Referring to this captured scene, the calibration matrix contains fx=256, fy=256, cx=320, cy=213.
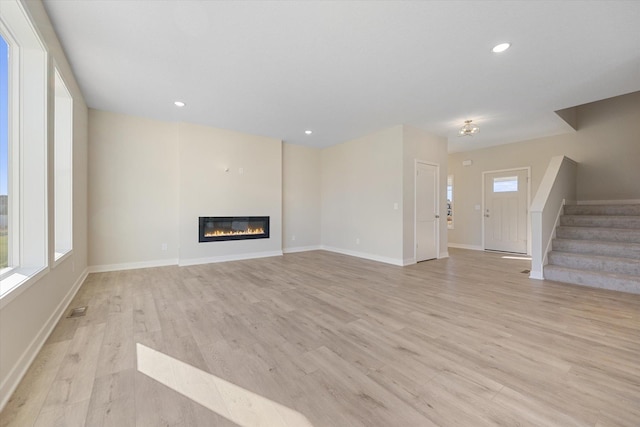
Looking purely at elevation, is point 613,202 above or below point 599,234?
above

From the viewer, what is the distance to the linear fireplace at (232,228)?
16.8 ft

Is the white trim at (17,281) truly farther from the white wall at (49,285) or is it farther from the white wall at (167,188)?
the white wall at (167,188)

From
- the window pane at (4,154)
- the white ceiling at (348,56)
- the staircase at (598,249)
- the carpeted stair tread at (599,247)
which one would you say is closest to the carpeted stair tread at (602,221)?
the staircase at (598,249)

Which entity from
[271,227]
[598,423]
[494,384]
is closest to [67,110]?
[271,227]

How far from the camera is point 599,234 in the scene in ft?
14.0

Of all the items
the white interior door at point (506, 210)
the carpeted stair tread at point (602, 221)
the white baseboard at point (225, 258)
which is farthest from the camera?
the white interior door at point (506, 210)

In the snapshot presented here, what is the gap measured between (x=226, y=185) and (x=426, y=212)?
14.0ft

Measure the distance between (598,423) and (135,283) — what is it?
4714 mm

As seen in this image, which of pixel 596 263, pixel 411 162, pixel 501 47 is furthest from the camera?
pixel 411 162

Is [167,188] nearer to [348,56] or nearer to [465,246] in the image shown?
[348,56]

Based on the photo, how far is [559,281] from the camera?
383 centimetres

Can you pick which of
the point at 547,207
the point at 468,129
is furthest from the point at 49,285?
the point at 547,207

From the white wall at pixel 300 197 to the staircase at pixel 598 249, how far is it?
15.7 ft

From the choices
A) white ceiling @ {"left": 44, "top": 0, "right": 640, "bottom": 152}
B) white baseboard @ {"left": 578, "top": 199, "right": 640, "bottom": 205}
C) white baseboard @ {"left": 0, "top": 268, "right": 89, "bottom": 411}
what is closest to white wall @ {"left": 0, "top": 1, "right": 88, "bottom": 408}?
white baseboard @ {"left": 0, "top": 268, "right": 89, "bottom": 411}
